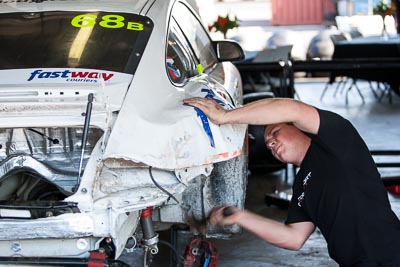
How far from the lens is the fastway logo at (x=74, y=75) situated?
439cm

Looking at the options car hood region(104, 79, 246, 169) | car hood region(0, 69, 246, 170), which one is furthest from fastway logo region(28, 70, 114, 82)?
car hood region(104, 79, 246, 169)

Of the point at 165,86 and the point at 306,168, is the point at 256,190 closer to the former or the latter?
the point at 165,86

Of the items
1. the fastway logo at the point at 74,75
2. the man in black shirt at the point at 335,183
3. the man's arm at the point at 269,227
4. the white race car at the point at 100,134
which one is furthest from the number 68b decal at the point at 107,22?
the man's arm at the point at 269,227

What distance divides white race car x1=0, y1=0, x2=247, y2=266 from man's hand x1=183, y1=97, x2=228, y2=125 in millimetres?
44

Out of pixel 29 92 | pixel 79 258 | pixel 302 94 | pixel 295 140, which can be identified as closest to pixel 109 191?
pixel 79 258

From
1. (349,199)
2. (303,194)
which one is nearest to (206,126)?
(303,194)

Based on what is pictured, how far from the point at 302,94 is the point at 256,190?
7247 millimetres

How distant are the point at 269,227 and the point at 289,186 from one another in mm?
4724

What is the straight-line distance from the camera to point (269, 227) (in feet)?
12.8

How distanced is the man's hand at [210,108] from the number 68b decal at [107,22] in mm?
684

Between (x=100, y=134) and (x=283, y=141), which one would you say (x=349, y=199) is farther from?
(x=100, y=134)

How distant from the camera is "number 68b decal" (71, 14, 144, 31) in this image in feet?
16.0

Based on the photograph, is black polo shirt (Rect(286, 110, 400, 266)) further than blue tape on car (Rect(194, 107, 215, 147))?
No

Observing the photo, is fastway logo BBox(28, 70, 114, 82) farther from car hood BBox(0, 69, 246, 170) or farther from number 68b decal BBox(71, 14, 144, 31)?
number 68b decal BBox(71, 14, 144, 31)
